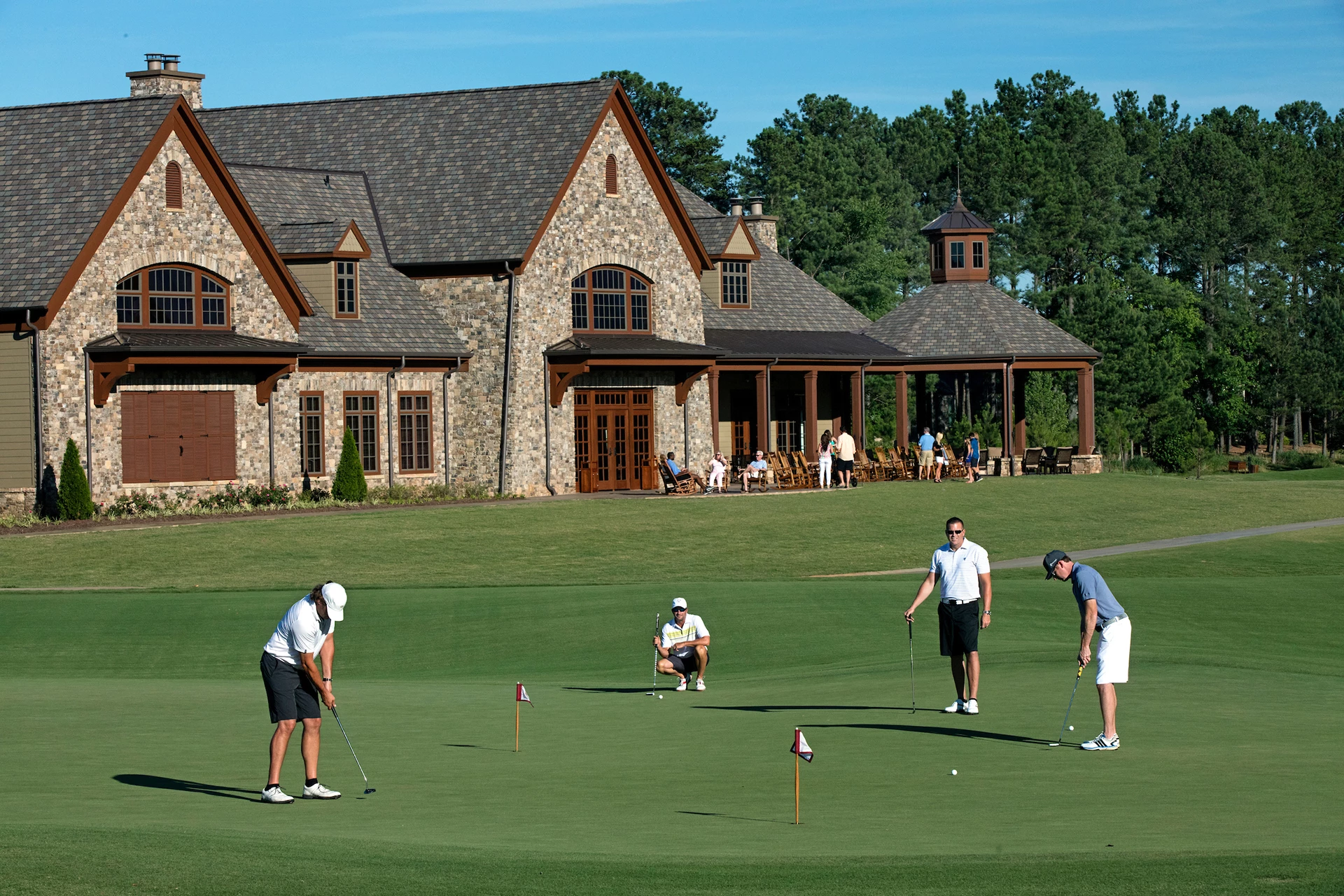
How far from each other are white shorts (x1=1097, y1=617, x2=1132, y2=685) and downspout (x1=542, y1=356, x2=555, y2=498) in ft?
104

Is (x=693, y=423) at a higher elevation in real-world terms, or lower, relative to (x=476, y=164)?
lower

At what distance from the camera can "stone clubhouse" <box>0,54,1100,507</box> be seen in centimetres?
3788

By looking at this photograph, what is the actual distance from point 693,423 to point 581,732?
112ft

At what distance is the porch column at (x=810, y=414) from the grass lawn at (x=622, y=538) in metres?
5.00

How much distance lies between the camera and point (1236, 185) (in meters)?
101

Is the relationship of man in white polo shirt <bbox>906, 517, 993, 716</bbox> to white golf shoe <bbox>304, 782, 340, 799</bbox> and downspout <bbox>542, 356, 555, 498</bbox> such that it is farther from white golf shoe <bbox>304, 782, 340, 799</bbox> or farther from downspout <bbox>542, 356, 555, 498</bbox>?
downspout <bbox>542, 356, 555, 498</bbox>

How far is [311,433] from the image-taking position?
138 feet

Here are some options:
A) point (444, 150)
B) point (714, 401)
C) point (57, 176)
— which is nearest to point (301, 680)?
point (57, 176)

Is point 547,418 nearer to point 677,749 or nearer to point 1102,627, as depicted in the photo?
point 677,749

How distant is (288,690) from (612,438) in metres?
35.1

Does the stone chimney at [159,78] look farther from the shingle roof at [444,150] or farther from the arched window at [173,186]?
the arched window at [173,186]

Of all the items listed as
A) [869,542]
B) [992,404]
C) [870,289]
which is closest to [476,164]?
[869,542]

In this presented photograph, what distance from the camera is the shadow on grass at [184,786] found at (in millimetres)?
12859

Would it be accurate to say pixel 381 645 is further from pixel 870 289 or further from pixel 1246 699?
pixel 870 289
